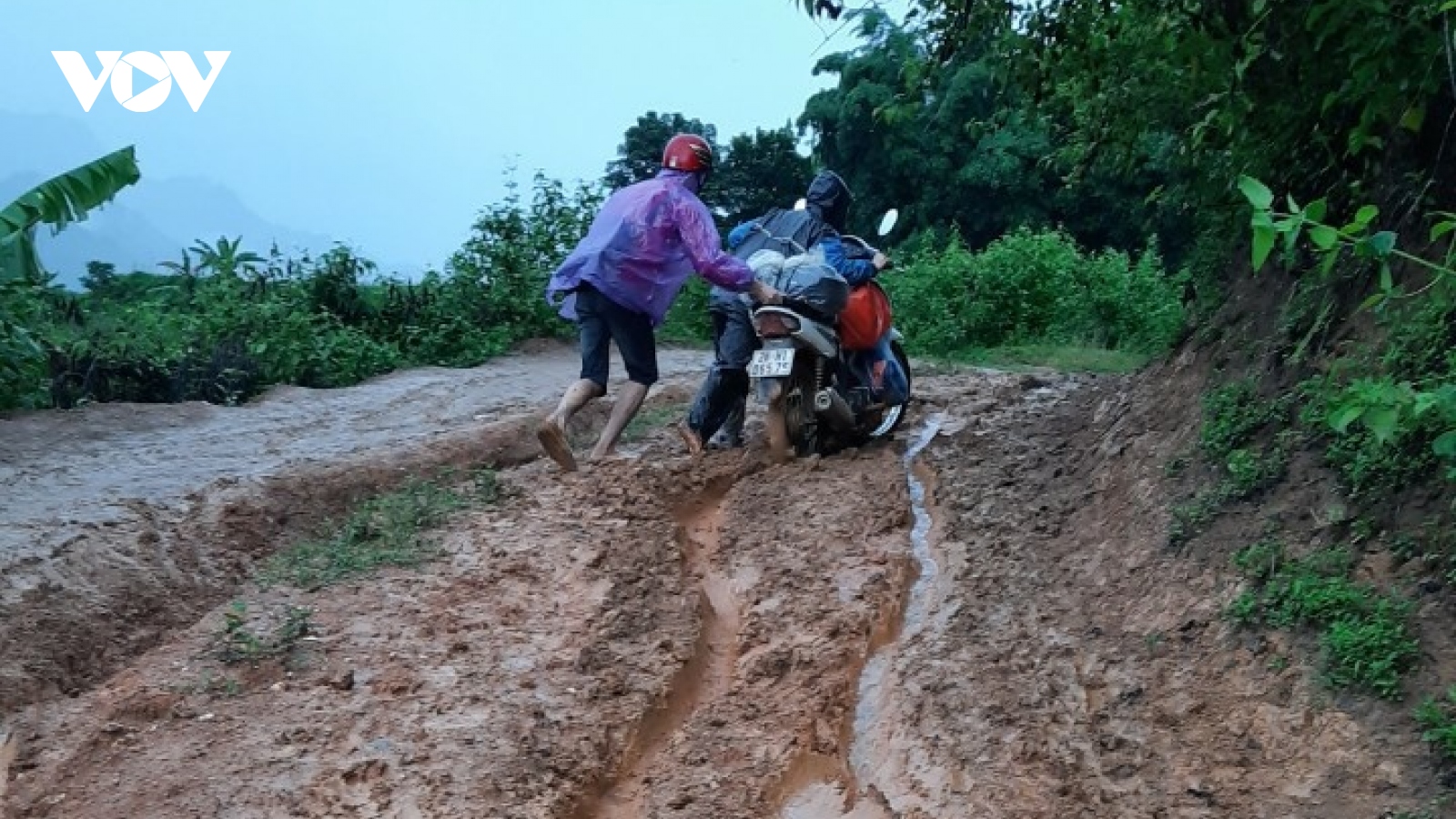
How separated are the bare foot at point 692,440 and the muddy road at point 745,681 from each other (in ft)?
2.44

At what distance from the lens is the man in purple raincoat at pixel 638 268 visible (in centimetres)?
746

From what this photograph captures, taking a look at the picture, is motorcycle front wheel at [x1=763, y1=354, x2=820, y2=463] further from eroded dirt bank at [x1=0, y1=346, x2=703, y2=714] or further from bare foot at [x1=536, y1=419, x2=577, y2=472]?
eroded dirt bank at [x1=0, y1=346, x2=703, y2=714]

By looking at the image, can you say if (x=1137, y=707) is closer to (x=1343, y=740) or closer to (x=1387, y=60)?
(x=1343, y=740)

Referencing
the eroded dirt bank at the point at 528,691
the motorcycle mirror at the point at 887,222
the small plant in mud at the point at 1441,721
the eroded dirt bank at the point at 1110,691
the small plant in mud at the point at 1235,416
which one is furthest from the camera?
the motorcycle mirror at the point at 887,222

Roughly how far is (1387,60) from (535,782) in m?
3.46

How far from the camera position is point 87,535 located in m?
6.22

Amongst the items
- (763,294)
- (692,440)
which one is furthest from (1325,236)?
(692,440)

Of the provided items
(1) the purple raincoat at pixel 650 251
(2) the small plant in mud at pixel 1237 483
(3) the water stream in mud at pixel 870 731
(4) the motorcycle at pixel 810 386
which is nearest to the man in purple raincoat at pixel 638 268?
(1) the purple raincoat at pixel 650 251

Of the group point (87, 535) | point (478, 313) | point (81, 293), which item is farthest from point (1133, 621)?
point (81, 293)

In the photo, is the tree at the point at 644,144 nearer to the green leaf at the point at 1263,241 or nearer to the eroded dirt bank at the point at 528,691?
the eroded dirt bank at the point at 528,691

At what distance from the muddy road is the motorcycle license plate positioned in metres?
0.65

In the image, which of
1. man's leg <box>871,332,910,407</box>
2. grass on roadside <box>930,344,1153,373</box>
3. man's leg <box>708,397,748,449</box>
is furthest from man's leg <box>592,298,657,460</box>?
grass on roadside <box>930,344,1153,373</box>

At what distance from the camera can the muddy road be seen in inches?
167

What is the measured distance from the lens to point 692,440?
321 inches
